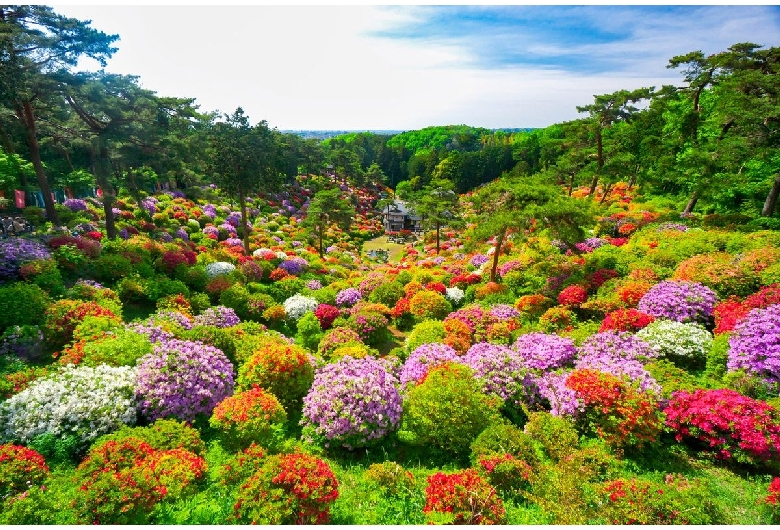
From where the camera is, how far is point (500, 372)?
10188 mm

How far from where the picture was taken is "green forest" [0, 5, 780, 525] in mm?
6566

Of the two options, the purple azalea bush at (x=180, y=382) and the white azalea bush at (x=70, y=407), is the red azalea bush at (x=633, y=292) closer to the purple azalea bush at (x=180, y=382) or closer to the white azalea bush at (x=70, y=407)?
the purple azalea bush at (x=180, y=382)

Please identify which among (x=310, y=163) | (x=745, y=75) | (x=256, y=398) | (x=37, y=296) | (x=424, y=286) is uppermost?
(x=745, y=75)

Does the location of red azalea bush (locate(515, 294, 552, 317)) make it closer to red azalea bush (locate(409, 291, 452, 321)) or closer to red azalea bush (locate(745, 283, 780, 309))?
red azalea bush (locate(409, 291, 452, 321))

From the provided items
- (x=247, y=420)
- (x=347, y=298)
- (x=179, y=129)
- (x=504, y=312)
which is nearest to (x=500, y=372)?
(x=247, y=420)

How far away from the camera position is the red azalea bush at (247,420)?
7.97 m

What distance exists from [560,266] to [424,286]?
23.5 feet

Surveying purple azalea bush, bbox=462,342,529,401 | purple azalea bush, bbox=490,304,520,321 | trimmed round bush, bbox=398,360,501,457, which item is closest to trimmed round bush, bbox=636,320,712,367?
purple azalea bush, bbox=462,342,529,401

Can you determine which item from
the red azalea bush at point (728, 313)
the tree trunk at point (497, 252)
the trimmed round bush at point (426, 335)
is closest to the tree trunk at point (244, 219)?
the tree trunk at point (497, 252)

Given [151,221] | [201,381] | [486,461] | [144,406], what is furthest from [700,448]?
[151,221]

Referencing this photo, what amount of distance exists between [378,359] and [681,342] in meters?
9.02

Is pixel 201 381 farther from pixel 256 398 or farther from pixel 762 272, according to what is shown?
pixel 762 272

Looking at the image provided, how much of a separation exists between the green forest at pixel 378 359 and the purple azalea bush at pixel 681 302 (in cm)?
7

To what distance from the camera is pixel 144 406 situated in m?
8.77
